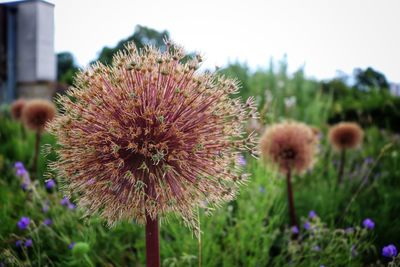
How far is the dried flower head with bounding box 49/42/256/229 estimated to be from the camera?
1386mm

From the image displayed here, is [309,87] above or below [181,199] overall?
above

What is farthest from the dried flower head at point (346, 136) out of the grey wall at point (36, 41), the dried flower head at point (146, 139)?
the grey wall at point (36, 41)

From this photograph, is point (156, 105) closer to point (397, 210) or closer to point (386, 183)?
point (397, 210)

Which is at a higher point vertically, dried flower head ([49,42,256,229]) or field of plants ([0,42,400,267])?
dried flower head ([49,42,256,229])

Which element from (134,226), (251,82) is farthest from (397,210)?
(251,82)

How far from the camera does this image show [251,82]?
7844 mm

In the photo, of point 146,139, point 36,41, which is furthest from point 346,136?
point 36,41

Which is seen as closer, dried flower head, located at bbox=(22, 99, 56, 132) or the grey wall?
the grey wall

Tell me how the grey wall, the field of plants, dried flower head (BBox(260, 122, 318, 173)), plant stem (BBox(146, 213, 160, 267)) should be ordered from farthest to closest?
1. the grey wall
2. dried flower head (BBox(260, 122, 318, 173))
3. the field of plants
4. plant stem (BBox(146, 213, 160, 267))

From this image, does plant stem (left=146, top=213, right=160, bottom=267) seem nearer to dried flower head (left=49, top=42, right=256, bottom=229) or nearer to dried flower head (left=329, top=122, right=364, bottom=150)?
dried flower head (left=49, top=42, right=256, bottom=229)

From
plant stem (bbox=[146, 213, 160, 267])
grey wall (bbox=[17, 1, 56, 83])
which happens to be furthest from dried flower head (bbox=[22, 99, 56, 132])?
plant stem (bbox=[146, 213, 160, 267])

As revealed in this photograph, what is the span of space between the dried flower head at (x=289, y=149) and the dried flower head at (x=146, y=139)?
49.8 inches

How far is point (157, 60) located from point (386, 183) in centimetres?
360

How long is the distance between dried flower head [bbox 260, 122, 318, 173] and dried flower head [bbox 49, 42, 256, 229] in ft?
4.15
